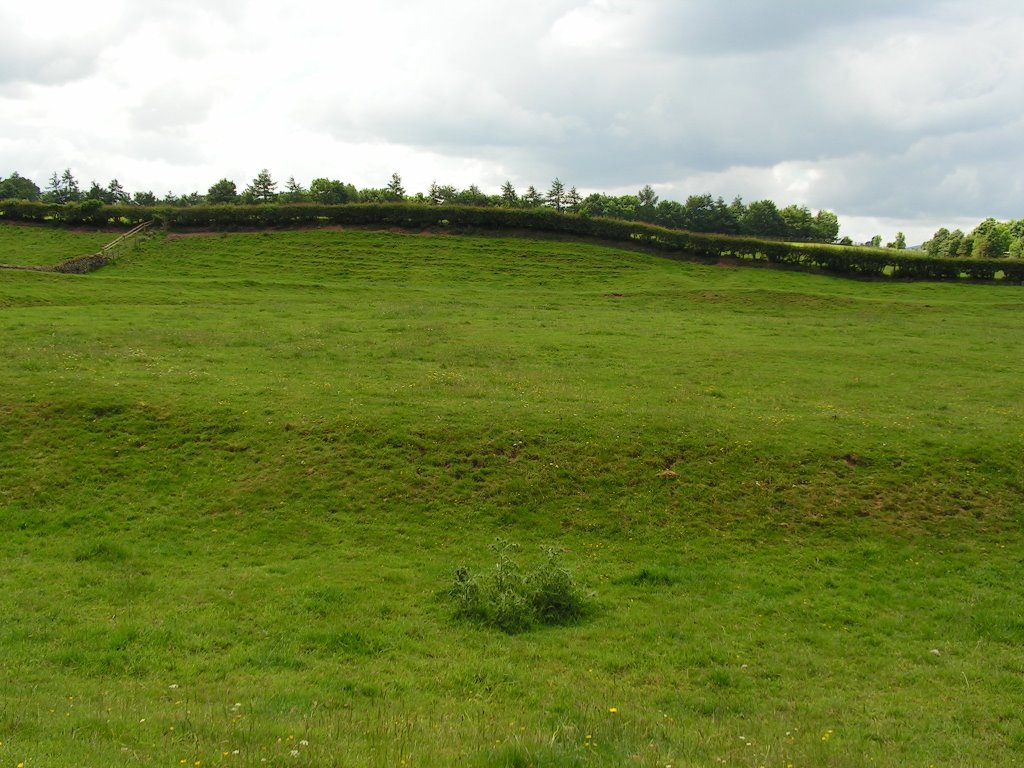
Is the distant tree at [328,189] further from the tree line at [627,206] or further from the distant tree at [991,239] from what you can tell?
the distant tree at [991,239]

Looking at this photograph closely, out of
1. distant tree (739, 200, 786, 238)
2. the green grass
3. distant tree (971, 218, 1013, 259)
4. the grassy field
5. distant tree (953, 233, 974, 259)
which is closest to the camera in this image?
the grassy field

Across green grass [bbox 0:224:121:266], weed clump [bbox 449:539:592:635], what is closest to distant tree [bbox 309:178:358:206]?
green grass [bbox 0:224:121:266]

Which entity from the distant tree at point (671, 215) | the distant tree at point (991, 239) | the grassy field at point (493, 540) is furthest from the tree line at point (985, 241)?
the grassy field at point (493, 540)

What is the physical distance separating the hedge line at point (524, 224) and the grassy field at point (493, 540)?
86.2 ft

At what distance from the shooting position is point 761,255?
207ft

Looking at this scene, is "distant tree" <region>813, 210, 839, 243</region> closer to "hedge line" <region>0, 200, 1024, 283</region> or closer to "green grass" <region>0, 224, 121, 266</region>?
"hedge line" <region>0, 200, 1024, 283</region>

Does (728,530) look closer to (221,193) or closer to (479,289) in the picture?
(479,289)

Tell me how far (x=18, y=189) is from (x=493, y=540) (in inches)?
5874

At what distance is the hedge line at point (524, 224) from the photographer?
59812mm

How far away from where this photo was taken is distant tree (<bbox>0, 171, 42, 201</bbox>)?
407ft

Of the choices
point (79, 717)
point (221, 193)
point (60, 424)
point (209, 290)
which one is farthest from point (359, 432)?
point (221, 193)

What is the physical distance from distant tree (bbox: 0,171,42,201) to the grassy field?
374 feet

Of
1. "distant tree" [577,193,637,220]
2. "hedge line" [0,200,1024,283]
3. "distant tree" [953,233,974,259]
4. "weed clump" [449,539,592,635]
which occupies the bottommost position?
"weed clump" [449,539,592,635]

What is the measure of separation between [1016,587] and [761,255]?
52.2 m
